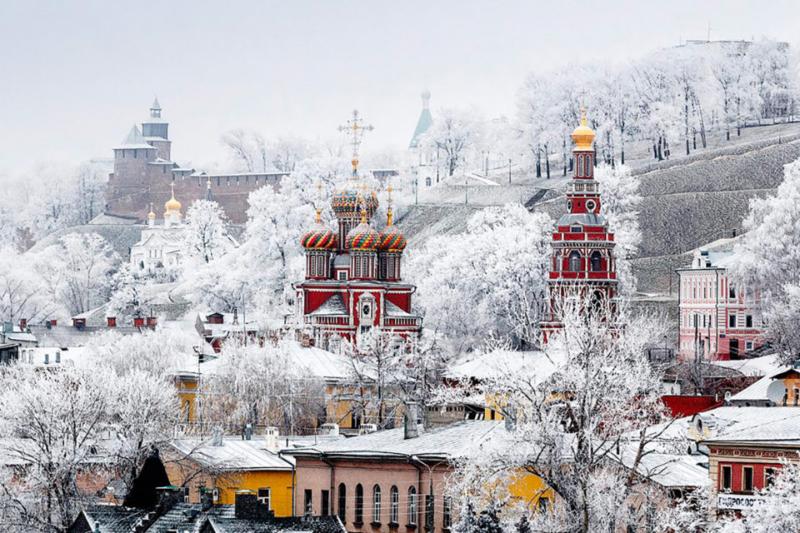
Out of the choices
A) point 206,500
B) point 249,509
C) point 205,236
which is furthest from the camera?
point 205,236

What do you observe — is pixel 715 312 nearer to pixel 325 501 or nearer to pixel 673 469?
pixel 325 501

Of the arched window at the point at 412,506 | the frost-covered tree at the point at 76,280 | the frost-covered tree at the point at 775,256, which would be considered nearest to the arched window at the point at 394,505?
the arched window at the point at 412,506

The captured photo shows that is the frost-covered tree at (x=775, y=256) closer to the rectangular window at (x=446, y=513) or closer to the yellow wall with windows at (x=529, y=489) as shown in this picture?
the rectangular window at (x=446, y=513)

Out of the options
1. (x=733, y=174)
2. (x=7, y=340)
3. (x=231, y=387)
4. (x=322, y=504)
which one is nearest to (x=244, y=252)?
(x=733, y=174)

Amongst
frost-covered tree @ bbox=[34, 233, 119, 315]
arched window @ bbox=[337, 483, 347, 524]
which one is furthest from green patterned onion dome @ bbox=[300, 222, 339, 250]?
frost-covered tree @ bbox=[34, 233, 119, 315]

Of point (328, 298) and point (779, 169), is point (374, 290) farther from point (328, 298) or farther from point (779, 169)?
point (779, 169)

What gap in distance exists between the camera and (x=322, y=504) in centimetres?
6825

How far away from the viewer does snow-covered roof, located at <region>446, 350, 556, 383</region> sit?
61969mm

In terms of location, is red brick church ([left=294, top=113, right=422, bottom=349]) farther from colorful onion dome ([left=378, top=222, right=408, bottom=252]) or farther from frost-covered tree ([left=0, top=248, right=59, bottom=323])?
frost-covered tree ([left=0, top=248, right=59, bottom=323])

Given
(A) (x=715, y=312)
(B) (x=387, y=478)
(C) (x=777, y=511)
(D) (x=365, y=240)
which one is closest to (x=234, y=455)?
(B) (x=387, y=478)

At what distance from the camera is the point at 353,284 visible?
123 m

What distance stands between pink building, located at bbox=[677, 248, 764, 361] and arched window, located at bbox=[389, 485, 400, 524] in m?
59.2

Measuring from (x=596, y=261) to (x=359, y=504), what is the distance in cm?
5064

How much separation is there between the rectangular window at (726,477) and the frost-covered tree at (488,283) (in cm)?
6112
